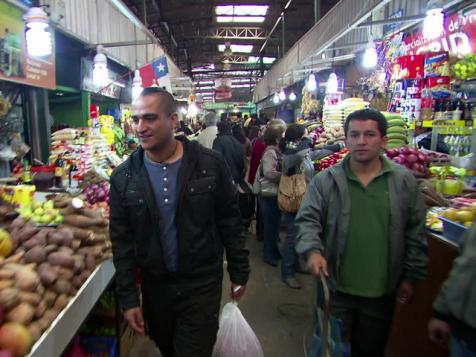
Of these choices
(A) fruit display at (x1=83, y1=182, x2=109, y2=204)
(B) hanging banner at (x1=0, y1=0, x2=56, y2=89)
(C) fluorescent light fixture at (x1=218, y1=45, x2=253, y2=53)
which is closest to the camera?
(A) fruit display at (x1=83, y1=182, x2=109, y2=204)

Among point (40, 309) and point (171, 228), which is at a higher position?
point (171, 228)

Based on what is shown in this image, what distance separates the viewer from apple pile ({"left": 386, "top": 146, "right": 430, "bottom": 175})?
3.87m

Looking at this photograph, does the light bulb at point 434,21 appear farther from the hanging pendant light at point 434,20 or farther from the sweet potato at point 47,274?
the sweet potato at point 47,274

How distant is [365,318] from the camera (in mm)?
2189

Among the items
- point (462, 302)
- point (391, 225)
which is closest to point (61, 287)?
point (391, 225)

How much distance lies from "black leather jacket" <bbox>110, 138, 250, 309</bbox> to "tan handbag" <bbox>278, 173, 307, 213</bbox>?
213 cm

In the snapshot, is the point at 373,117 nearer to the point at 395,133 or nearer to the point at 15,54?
the point at 395,133

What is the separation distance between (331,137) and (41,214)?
516 centimetres

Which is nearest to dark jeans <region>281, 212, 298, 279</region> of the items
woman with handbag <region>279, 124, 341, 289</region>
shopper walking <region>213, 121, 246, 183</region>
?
woman with handbag <region>279, 124, 341, 289</region>

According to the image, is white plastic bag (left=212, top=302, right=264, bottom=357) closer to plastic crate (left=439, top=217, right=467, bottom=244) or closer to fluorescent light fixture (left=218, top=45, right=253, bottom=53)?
plastic crate (left=439, top=217, right=467, bottom=244)

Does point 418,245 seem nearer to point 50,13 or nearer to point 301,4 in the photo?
point 50,13

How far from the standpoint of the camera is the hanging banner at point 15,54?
13.4ft

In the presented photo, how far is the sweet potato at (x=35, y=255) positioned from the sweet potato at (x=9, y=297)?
39 cm

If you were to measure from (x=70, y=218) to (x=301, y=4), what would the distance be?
42.3 feet
